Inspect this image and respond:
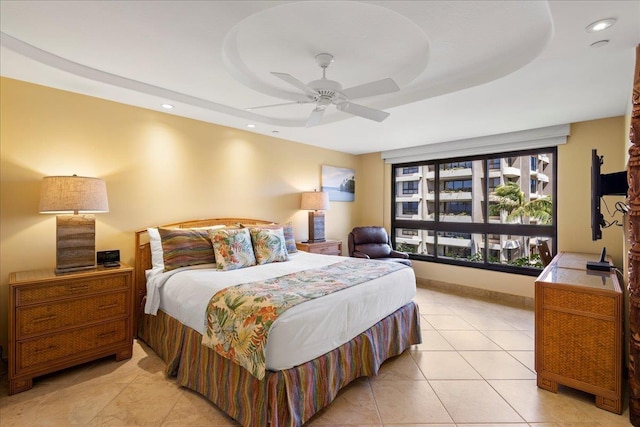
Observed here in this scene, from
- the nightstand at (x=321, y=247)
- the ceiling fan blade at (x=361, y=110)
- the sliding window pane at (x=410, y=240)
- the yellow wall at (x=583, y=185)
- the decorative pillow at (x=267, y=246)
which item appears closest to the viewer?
the ceiling fan blade at (x=361, y=110)

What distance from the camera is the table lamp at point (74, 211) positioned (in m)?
2.46

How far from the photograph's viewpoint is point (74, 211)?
8.23ft

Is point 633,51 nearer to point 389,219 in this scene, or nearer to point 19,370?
point 389,219

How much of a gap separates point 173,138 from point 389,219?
12.9 ft

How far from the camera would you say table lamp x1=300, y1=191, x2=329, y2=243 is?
4.76 metres

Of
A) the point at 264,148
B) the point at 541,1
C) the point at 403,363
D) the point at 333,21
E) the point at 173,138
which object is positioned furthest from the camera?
the point at 264,148

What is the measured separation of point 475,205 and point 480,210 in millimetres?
109

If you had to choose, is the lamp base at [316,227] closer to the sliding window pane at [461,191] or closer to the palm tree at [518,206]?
the sliding window pane at [461,191]

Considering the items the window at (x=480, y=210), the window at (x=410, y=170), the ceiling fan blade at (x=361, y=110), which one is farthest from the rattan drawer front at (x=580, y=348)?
the window at (x=410, y=170)

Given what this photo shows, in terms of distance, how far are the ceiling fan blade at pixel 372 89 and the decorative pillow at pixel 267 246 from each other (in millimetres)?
1723

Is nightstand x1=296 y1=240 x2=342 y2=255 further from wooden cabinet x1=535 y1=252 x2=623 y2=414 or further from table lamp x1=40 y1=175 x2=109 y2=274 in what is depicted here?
wooden cabinet x1=535 y1=252 x2=623 y2=414

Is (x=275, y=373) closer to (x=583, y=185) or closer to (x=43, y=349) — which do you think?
(x=43, y=349)

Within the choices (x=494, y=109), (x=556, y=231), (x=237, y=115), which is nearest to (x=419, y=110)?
(x=494, y=109)

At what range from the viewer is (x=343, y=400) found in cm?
217
